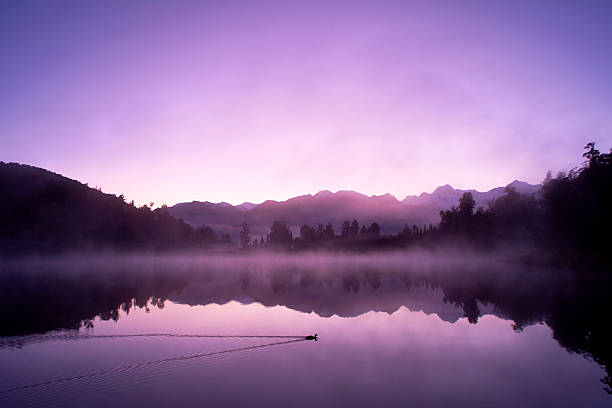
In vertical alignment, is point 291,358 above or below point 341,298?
above

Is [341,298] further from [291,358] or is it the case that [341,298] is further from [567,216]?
[567,216]

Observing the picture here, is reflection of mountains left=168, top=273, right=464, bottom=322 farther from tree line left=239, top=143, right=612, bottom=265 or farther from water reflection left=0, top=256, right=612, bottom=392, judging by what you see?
tree line left=239, top=143, right=612, bottom=265

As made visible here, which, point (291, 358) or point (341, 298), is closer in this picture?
point (291, 358)

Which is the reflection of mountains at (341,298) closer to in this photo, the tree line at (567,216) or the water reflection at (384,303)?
the water reflection at (384,303)

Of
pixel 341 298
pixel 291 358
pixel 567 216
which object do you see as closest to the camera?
pixel 291 358

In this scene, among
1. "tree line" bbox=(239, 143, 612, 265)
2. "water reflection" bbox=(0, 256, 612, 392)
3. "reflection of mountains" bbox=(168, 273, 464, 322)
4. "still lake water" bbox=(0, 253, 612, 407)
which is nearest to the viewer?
"still lake water" bbox=(0, 253, 612, 407)

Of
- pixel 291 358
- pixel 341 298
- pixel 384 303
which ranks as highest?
pixel 291 358

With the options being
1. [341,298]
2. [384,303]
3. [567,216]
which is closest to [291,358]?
[384,303]

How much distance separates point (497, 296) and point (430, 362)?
30614 millimetres

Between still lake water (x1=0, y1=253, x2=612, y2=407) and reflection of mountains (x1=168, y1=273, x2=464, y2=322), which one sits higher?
still lake water (x1=0, y1=253, x2=612, y2=407)

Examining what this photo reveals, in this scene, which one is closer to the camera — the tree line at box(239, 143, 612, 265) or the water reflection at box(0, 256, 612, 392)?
the water reflection at box(0, 256, 612, 392)

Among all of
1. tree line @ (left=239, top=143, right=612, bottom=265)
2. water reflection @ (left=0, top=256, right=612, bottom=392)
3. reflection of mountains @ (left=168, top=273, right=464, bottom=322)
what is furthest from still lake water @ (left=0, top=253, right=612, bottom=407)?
tree line @ (left=239, top=143, right=612, bottom=265)

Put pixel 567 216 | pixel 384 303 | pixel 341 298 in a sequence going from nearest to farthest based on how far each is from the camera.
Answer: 1. pixel 384 303
2. pixel 341 298
3. pixel 567 216

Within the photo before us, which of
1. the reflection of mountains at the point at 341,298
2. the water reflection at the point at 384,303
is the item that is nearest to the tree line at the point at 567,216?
the water reflection at the point at 384,303
